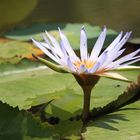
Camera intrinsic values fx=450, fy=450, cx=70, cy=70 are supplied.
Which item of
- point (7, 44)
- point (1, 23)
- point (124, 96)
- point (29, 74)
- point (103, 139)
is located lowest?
point (103, 139)

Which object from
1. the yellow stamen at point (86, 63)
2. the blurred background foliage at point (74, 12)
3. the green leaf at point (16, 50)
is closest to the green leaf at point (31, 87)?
the yellow stamen at point (86, 63)

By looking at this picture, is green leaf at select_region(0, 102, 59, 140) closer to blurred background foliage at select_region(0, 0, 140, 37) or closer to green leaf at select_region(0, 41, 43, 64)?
green leaf at select_region(0, 41, 43, 64)

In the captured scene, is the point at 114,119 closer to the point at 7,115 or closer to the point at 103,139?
the point at 103,139

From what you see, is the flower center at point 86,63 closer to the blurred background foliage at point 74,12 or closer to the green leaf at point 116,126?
the green leaf at point 116,126

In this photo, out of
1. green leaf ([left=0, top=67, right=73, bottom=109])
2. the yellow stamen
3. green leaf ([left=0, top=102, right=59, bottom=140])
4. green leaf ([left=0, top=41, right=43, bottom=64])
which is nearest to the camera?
green leaf ([left=0, top=102, right=59, bottom=140])

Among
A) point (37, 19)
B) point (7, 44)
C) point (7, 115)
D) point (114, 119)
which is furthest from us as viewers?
point (37, 19)

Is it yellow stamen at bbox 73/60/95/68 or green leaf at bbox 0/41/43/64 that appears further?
green leaf at bbox 0/41/43/64

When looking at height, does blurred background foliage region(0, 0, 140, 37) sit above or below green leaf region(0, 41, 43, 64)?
above

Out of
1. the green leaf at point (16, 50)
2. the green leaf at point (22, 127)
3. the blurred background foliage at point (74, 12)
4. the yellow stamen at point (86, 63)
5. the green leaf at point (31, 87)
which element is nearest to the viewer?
the green leaf at point (22, 127)

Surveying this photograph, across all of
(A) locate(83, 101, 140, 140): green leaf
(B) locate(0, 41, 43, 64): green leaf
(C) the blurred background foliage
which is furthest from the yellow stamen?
(C) the blurred background foliage

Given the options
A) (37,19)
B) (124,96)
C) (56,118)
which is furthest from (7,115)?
(37,19)

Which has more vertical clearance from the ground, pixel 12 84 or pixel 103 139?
pixel 12 84
